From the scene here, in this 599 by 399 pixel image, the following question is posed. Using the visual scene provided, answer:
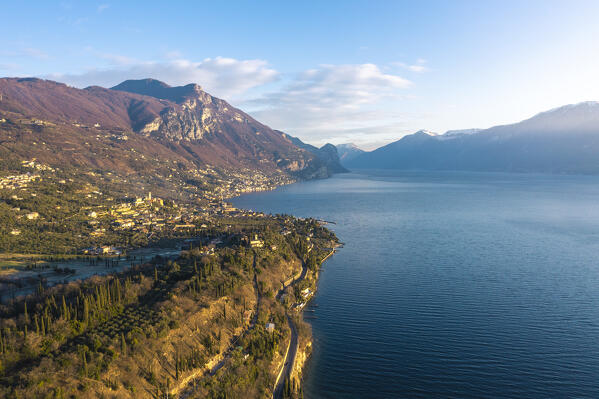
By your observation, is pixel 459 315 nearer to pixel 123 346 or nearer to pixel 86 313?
pixel 123 346

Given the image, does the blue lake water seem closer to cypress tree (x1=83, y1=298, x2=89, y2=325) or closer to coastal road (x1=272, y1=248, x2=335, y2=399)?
coastal road (x1=272, y1=248, x2=335, y2=399)

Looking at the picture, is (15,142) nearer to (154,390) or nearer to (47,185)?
(47,185)

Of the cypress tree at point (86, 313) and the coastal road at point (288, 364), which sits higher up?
the cypress tree at point (86, 313)

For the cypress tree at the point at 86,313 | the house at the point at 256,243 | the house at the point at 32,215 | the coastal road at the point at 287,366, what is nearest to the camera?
the coastal road at the point at 287,366

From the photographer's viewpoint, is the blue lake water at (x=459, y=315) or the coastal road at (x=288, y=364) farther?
the blue lake water at (x=459, y=315)

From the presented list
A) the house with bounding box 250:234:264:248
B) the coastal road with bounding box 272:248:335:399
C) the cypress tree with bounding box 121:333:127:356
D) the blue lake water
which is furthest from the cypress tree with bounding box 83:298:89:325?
the house with bounding box 250:234:264:248

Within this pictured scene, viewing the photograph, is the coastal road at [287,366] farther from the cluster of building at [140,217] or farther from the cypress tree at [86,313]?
the cluster of building at [140,217]

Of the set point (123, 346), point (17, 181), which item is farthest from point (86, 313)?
point (17, 181)

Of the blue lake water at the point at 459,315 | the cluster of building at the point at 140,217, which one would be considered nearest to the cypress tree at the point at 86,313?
the blue lake water at the point at 459,315

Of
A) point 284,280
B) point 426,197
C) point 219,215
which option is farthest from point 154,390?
point 426,197
